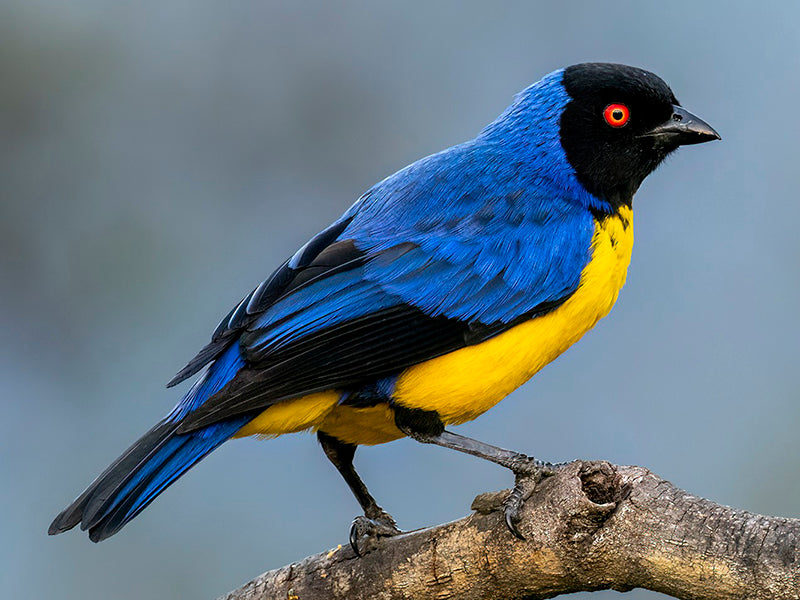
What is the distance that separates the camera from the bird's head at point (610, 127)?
4.30 metres

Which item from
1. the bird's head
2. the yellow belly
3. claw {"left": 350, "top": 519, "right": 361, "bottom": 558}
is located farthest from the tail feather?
the bird's head

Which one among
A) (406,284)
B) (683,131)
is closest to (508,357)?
(406,284)

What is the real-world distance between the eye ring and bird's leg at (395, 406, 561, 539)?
1539mm

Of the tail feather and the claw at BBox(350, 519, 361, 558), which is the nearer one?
the tail feather

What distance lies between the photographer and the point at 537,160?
425 cm

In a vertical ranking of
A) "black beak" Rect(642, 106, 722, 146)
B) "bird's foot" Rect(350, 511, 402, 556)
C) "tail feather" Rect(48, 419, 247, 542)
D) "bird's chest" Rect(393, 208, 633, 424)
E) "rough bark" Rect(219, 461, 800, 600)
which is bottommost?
"rough bark" Rect(219, 461, 800, 600)

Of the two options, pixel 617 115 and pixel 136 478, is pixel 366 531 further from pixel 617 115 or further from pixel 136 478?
pixel 617 115

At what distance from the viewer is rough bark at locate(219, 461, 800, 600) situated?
2762mm

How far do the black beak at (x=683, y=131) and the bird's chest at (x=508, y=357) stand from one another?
537mm

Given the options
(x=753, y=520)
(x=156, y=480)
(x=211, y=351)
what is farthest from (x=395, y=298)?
(x=753, y=520)

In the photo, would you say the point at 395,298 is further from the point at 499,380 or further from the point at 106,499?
the point at 106,499

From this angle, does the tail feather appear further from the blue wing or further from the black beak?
the black beak

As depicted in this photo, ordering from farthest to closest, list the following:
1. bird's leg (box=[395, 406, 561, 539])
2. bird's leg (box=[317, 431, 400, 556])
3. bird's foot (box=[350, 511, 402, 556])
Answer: bird's leg (box=[317, 431, 400, 556]) → bird's foot (box=[350, 511, 402, 556]) → bird's leg (box=[395, 406, 561, 539])

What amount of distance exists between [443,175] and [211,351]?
1.19 meters
